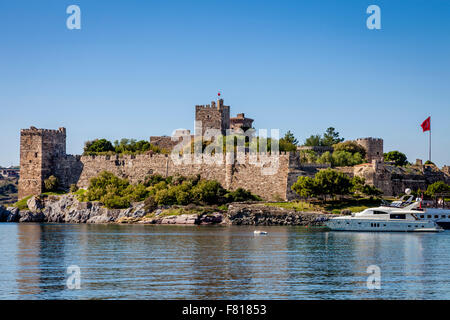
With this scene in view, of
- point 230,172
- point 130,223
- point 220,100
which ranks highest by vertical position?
point 220,100

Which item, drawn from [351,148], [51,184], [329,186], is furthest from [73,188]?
[351,148]

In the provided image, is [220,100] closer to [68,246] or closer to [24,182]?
[24,182]

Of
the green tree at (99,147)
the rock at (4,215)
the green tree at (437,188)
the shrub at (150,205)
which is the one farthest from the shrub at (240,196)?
the green tree at (99,147)

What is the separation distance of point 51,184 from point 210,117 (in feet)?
61.0

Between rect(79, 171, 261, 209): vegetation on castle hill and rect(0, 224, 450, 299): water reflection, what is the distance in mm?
16894

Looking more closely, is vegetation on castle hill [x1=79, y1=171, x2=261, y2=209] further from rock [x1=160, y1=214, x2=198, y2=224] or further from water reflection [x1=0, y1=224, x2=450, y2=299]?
water reflection [x1=0, y1=224, x2=450, y2=299]

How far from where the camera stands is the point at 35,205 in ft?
222

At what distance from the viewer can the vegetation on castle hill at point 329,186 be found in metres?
54.5

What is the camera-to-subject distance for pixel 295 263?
27844mm

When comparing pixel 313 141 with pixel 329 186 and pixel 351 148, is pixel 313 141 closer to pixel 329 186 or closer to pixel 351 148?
pixel 351 148

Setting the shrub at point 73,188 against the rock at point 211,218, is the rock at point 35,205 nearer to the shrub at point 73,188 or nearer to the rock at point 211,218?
the shrub at point 73,188

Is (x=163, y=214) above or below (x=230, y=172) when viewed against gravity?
below

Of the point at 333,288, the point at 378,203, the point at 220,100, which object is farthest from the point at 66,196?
the point at 333,288
